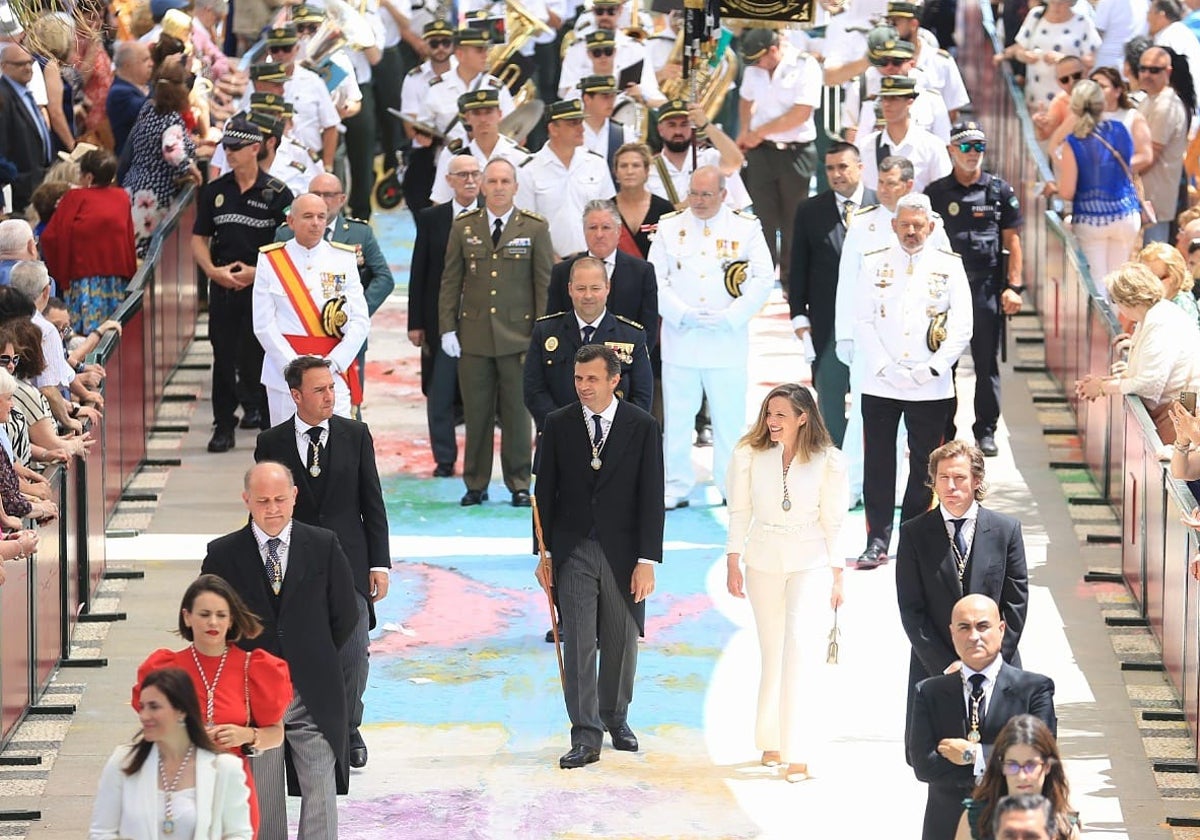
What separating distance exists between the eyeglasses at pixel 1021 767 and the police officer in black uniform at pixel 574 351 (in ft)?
17.0

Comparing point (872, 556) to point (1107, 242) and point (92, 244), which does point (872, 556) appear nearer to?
point (1107, 242)

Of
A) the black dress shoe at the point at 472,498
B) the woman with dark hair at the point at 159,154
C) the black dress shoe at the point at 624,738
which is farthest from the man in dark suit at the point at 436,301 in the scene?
the black dress shoe at the point at 624,738

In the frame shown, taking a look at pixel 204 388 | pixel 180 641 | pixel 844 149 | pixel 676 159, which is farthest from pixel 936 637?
pixel 204 388

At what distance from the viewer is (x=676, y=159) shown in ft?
52.9

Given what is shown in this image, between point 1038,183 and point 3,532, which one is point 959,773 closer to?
point 3,532

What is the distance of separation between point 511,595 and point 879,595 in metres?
2.03

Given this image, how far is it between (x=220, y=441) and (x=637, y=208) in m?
3.31

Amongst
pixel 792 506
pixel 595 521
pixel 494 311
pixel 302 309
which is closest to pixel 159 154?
pixel 494 311

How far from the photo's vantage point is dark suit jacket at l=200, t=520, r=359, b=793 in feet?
30.5

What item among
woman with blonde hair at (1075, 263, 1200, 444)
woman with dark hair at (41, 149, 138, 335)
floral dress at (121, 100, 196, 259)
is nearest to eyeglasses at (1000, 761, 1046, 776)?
woman with blonde hair at (1075, 263, 1200, 444)

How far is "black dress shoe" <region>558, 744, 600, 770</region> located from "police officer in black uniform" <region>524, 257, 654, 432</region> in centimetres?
219

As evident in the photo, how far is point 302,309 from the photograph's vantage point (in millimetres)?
13992

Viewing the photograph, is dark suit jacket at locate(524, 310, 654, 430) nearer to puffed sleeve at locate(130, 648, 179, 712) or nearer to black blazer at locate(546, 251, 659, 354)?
black blazer at locate(546, 251, 659, 354)

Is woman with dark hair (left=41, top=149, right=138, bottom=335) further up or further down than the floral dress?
further down
